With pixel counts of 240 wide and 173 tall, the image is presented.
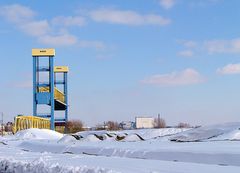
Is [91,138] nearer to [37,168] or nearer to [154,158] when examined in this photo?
[154,158]

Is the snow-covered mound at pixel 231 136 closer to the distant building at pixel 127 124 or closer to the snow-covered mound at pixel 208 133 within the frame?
the snow-covered mound at pixel 208 133

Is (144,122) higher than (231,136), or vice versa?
(144,122)

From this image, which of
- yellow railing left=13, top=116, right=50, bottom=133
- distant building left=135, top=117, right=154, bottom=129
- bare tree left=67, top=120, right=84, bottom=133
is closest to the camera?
yellow railing left=13, top=116, right=50, bottom=133

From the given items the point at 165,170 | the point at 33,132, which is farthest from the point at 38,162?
the point at 33,132

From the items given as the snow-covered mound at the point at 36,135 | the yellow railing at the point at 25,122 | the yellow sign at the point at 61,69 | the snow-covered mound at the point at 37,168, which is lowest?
the snow-covered mound at the point at 37,168

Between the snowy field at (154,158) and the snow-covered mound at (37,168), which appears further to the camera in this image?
the snowy field at (154,158)

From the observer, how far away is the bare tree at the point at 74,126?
8079 cm

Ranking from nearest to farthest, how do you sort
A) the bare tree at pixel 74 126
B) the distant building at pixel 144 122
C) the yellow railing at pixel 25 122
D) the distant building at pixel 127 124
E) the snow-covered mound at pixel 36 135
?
the snow-covered mound at pixel 36 135 < the yellow railing at pixel 25 122 < the bare tree at pixel 74 126 < the distant building at pixel 127 124 < the distant building at pixel 144 122

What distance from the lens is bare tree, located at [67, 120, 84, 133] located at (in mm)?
80794

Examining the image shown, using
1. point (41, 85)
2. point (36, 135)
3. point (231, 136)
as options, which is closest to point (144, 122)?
point (41, 85)

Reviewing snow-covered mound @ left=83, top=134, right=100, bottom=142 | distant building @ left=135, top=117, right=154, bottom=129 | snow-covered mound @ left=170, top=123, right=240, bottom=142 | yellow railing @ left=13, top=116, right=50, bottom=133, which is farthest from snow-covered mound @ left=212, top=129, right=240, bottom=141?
distant building @ left=135, top=117, right=154, bottom=129

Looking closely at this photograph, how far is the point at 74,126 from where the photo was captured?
3378 inches

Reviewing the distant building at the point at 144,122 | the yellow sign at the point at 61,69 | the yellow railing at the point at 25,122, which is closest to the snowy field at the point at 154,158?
the yellow railing at the point at 25,122

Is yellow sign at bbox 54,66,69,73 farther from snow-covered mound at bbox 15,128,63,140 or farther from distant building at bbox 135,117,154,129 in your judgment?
distant building at bbox 135,117,154,129
